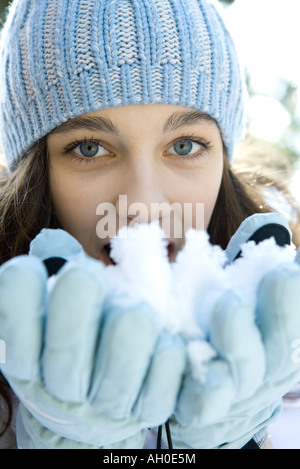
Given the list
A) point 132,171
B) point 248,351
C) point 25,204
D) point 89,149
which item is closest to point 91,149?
point 89,149

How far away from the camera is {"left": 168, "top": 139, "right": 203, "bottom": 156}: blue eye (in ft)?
3.89

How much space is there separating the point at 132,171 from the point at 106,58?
0.83 ft

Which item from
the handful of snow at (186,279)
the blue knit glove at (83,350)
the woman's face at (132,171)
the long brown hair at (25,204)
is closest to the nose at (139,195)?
the woman's face at (132,171)

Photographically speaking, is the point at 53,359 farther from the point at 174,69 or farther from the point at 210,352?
the point at 174,69

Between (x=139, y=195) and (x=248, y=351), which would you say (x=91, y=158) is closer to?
(x=139, y=195)

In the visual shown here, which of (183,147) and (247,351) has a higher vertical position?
(183,147)

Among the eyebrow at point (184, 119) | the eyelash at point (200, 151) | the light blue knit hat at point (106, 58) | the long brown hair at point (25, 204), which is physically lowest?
the long brown hair at point (25, 204)

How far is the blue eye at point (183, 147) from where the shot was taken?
118 cm

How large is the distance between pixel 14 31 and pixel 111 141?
0.41 m

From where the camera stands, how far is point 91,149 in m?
1.16

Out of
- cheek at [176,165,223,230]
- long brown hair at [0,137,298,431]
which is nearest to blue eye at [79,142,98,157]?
long brown hair at [0,137,298,431]

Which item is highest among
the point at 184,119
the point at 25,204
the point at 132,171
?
the point at 184,119

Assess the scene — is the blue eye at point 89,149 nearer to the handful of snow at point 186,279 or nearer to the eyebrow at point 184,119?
the eyebrow at point 184,119

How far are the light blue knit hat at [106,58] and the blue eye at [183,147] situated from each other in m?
0.09
